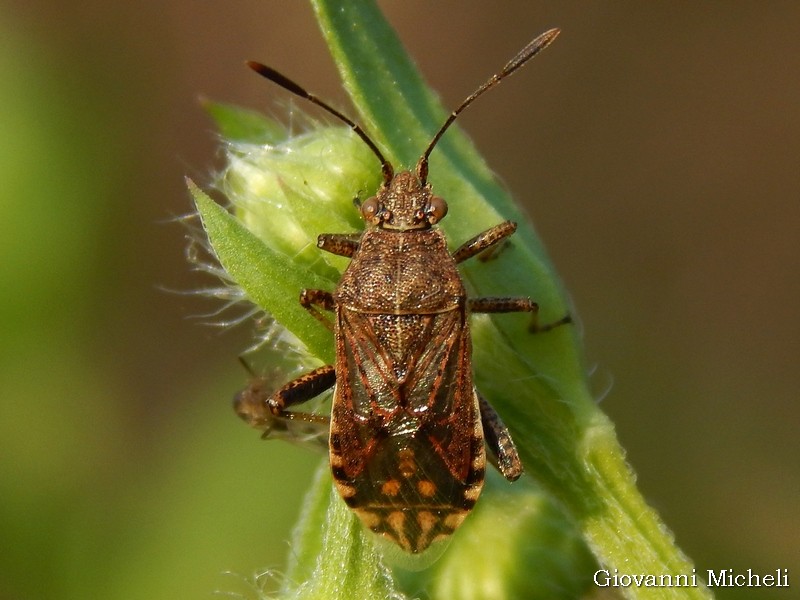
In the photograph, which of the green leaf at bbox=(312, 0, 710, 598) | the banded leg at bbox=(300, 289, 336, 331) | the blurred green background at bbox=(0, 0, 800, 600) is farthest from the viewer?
→ the blurred green background at bbox=(0, 0, 800, 600)

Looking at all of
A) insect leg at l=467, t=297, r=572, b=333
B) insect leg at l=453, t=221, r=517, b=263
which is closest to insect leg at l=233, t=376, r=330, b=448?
insect leg at l=467, t=297, r=572, b=333

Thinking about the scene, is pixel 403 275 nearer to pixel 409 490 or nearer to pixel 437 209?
pixel 437 209

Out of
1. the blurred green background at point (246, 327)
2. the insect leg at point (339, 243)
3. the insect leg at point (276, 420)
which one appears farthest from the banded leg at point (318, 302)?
the blurred green background at point (246, 327)

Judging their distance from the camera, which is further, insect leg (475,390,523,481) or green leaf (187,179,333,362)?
insect leg (475,390,523,481)

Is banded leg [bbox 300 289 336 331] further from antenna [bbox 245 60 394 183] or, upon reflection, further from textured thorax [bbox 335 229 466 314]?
antenna [bbox 245 60 394 183]

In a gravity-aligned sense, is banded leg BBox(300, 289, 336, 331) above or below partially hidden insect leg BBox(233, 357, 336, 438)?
above

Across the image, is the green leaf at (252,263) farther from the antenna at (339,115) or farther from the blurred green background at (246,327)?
the blurred green background at (246,327)

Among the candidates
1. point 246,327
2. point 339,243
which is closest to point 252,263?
point 339,243
